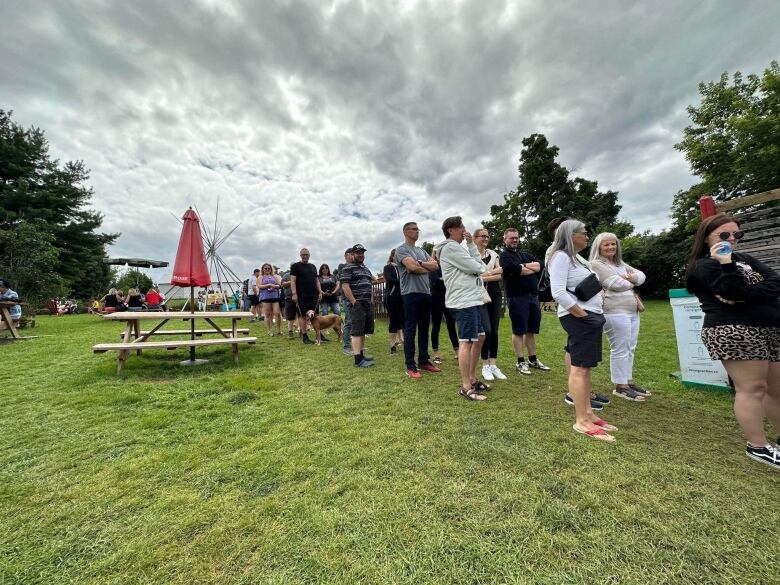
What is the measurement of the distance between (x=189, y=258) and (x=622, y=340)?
6.00m

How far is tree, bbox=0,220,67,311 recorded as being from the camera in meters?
15.7

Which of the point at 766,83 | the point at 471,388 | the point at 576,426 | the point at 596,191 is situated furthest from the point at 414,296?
the point at 596,191

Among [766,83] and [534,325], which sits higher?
[766,83]

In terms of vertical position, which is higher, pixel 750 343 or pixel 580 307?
pixel 580 307

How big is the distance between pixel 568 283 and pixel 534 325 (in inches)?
77.5

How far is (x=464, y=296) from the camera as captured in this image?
11.5ft

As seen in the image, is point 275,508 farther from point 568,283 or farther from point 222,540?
point 568,283

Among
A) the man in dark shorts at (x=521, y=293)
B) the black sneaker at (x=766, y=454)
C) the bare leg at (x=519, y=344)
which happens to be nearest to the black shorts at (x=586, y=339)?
the black sneaker at (x=766, y=454)

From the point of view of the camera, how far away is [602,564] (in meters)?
1.34

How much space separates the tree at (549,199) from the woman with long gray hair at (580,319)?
2850cm

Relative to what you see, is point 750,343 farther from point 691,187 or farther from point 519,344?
point 691,187

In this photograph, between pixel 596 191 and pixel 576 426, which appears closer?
pixel 576 426

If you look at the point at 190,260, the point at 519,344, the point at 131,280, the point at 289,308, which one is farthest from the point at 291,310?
the point at 131,280

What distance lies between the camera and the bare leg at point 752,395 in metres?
2.11
